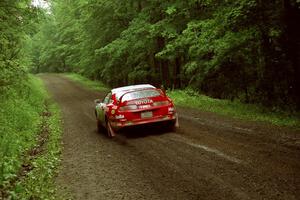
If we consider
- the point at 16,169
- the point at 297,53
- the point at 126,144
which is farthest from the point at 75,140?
the point at 297,53

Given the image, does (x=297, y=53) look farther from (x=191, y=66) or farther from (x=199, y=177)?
(x=199, y=177)

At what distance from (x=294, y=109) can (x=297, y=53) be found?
2038mm

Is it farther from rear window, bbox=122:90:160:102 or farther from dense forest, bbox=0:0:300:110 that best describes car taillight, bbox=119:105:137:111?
dense forest, bbox=0:0:300:110

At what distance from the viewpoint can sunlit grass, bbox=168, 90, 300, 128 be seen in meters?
13.8

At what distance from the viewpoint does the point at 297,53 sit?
49.8 ft

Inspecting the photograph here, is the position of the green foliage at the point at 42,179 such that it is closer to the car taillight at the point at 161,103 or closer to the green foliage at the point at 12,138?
the green foliage at the point at 12,138

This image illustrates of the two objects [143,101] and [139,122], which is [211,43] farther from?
[139,122]

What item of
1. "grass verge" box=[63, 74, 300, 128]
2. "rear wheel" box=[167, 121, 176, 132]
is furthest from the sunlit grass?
"rear wheel" box=[167, 121, 176, 132]

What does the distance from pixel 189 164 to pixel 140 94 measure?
16.4 feet

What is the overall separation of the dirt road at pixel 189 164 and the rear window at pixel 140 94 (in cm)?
120

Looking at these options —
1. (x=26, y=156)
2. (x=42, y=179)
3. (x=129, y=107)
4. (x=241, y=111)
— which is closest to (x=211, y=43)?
(x=241, y=111)

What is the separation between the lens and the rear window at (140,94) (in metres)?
13.2

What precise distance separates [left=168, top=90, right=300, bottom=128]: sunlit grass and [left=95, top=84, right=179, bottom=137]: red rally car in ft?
10.8

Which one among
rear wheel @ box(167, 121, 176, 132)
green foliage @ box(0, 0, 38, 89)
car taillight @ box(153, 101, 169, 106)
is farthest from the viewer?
green foliage @ box(0, 0, 38, 89)
